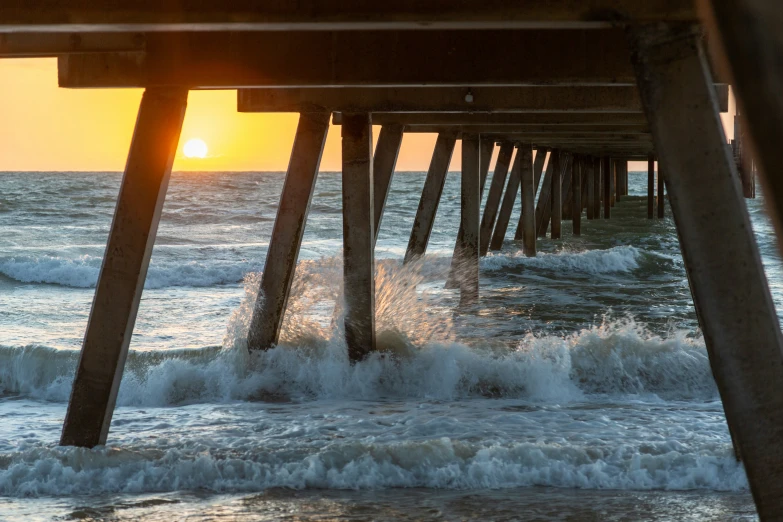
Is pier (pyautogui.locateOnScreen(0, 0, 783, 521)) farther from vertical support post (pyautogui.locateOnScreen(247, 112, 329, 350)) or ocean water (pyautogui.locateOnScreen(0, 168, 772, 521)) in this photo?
ocean water (pyautogui.locateOnScreen(0, 168, 772, 521))

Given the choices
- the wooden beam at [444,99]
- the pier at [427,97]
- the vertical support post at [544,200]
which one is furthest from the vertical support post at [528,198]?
the wooden beam at [444,99]

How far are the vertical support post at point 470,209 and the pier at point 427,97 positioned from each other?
56mm

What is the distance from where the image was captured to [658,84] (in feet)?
9.34

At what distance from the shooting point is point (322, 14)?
3510 millimetres

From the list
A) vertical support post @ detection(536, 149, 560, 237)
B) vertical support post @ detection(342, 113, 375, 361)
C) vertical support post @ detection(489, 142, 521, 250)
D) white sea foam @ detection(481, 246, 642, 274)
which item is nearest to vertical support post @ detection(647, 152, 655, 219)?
vertical support post @ detection(536, 149, 560, 237)

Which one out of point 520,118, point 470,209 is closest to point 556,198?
point 470,209

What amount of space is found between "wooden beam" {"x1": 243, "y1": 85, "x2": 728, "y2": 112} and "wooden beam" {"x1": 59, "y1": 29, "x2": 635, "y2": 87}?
1496 mm

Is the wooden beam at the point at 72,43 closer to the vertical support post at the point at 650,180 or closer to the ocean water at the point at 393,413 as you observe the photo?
the ocean water at the point at 393,413

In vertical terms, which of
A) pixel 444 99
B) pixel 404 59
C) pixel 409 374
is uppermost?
pixel 444 99

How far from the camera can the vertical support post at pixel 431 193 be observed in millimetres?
11758

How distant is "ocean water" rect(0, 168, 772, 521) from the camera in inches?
181

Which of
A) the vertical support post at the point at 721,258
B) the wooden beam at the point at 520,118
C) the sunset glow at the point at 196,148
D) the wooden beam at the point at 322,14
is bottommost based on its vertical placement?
the vertical support post at the point at 721,258

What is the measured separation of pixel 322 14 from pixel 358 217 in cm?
369

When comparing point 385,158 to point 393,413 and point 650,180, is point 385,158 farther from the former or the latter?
point 650,180
